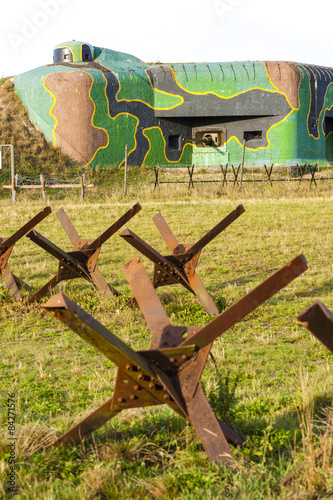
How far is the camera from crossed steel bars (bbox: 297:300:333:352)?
217 centimetres

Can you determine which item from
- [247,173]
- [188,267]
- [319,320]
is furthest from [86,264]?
[247,173]

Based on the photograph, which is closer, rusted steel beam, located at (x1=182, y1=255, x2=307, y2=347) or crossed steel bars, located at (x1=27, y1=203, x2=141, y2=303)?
rusted steel beam, located at (x1=182, y1=255, x2=307, y2=347)

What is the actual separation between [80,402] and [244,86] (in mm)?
27343

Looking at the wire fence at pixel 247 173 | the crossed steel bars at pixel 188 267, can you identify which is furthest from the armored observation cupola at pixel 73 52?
the crossed steel bars at pixel 188 267

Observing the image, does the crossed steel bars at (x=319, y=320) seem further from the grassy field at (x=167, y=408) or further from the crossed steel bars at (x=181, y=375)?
the grassy field at (x=167, y=408)

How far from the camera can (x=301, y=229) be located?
42.1 ft

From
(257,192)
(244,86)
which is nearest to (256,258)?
(257,192)

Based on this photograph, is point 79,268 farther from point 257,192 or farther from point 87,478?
point 257,192

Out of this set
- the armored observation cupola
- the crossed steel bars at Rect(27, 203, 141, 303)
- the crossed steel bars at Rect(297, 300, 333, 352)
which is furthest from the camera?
the armored observation cupola

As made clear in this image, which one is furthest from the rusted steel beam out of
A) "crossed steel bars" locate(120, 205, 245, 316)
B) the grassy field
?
"crossed steel bars" locate(120, 205, 245, 316)

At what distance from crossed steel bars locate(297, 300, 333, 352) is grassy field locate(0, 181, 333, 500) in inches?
23.4

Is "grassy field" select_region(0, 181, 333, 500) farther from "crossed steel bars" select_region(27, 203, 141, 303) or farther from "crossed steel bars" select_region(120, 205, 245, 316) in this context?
"crossed steel bars" select_region(120, 205, 245, 316)

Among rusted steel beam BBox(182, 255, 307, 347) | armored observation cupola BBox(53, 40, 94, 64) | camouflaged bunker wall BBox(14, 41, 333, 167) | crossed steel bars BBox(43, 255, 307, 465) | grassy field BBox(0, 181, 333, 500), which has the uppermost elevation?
armored observation cupola BBox(53, 40, 94, 64)

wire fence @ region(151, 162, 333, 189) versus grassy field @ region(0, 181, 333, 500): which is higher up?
wire fence @ region(151, 162, 333, 189)
